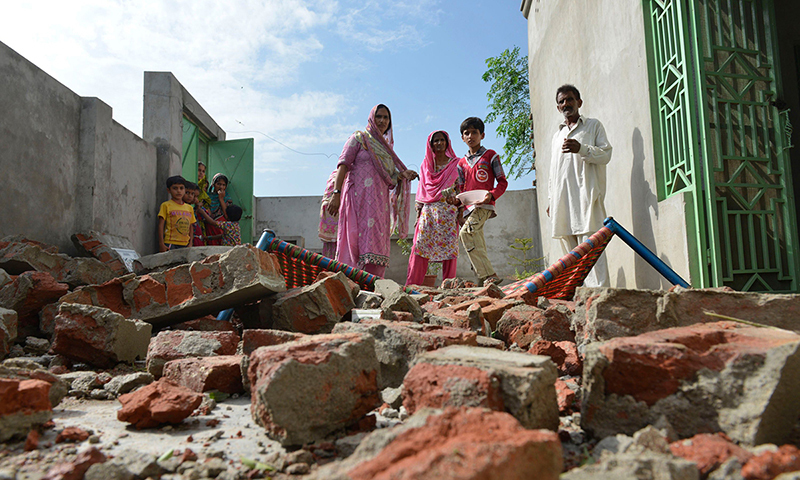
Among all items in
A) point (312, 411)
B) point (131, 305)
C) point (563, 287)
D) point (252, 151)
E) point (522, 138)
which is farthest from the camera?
point (522, 138)

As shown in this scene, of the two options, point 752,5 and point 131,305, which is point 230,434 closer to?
point 131,305

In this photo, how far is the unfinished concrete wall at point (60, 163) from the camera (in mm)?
4652

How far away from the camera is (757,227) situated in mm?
3898

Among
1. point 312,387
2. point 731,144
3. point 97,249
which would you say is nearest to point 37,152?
point 97,249

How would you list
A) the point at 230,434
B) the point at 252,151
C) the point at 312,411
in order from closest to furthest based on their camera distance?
the point at 312,411, the point at 230,434, the point at 252,151

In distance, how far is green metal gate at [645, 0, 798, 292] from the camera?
375 centimetres

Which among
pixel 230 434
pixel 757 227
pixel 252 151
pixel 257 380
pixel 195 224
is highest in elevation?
pixel 252 151

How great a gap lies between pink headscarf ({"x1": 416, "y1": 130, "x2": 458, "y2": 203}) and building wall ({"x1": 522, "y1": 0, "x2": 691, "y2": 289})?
172 centimetres

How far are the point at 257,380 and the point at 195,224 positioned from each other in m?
6.68

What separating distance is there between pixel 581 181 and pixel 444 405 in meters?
4.08

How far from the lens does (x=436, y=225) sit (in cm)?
561

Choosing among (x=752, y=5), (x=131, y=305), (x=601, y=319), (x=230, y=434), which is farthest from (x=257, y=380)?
(x=752, y=5)

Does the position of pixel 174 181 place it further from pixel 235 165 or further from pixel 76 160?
pixel 235 165

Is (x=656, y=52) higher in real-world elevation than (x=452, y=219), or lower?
higher
